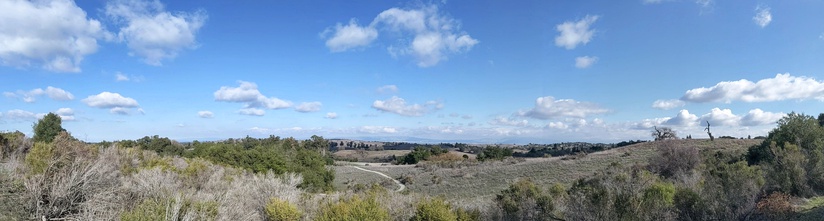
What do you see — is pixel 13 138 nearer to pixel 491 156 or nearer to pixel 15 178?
pixel 15 178

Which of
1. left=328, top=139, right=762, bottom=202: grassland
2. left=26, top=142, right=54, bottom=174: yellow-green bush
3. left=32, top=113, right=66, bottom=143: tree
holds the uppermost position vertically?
left=32, top=113, right=66, bottom=143: tree

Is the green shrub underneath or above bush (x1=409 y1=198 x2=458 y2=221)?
above

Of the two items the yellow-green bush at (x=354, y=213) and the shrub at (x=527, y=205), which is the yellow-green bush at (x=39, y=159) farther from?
the shrub at (x=527, y=205)

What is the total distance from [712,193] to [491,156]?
185 ft

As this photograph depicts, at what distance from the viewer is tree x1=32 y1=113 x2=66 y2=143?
158ft

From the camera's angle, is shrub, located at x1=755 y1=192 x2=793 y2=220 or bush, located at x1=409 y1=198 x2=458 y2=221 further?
shrub, located at x1=755 y1=192 x2=793 y2=220

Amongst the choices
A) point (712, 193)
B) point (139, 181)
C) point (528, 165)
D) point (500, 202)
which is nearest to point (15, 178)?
point (139, 181)

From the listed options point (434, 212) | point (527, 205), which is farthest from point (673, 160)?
point (434, 212)

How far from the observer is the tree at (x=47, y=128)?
48269 millimetres

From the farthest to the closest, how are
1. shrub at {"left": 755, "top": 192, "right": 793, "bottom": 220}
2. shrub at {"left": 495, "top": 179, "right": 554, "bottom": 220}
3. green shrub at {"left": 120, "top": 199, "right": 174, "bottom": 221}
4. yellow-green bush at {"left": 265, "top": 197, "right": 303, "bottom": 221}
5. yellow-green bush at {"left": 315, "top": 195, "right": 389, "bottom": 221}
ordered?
shrub at {"left": 495, "top": 179, "right": 554, "bottom": 220}, yellow-green bush at {"left": 265, "top": 197, "right": 303, "bottom": 221}, shrub at {"left": 755, "top": 192, "right": 793, "bottom": 220}, yellow-green bush at {"left": 315, "top": 195, "right": 389, "bottom": 221}, green shrub at {"left": 120, "top": 199, "right": 174, "bottom": 221}

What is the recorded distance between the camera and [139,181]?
17.6m

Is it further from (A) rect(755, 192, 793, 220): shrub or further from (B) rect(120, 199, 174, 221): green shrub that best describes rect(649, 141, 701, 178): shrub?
(B) rect(120, 199, 174, 221): green shrub

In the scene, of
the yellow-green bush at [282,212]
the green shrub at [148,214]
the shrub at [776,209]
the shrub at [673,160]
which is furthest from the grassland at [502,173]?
the green shrub at [148,214]

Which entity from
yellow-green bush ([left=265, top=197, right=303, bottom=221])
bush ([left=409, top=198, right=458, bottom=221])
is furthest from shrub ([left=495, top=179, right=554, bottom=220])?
yellow-green bush ([left=265, top=197, right=303, bottom=221])
